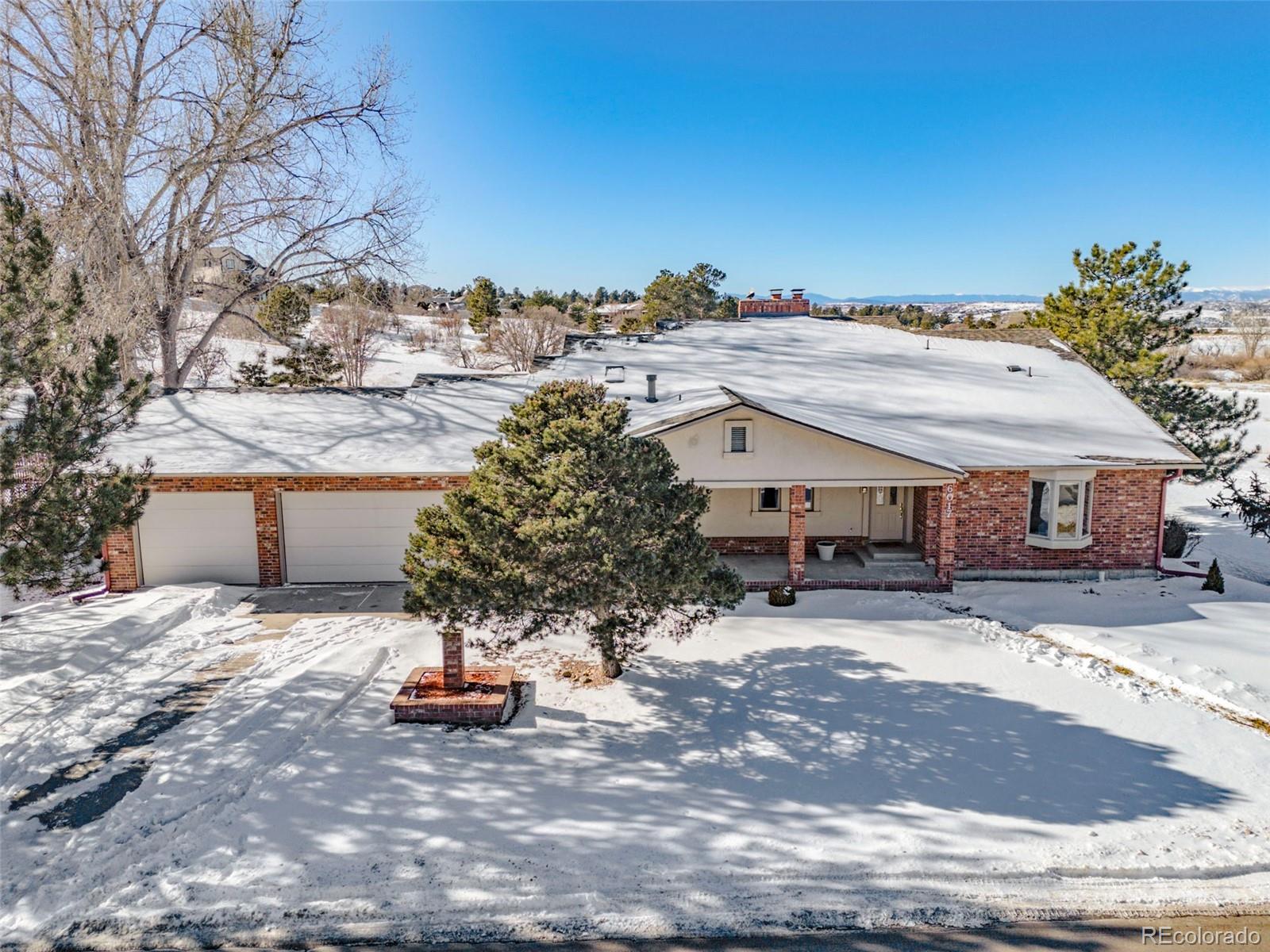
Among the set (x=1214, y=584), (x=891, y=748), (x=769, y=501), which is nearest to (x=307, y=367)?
(x=769, y=501)

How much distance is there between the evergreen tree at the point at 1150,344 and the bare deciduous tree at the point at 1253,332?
164 feet

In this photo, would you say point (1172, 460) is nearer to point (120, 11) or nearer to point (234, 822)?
point (234, 822)

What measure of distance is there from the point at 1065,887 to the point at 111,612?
1307 centimetres

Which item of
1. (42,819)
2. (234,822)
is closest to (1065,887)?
(234,822)

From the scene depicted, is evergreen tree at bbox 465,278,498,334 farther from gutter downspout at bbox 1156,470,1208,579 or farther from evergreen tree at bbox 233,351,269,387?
gutter downspout at bbox 1156,470,1208,579

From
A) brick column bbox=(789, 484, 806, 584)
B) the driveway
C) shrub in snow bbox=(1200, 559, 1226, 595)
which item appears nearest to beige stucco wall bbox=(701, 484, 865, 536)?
brick column bbox=(789, 484, 806, 584)

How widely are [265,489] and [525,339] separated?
86.4 ft

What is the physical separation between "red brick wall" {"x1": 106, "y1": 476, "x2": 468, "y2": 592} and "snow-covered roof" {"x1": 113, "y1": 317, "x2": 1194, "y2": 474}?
308 millimetres

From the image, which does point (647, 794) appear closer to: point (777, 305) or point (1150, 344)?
point (1150, 344)

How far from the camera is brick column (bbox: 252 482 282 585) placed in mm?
13570

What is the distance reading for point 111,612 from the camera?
1191 centimetres

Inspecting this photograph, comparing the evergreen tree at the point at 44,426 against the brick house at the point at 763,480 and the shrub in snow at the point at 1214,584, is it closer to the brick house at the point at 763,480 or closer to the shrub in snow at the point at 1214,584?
the brick house at the point at 763,480

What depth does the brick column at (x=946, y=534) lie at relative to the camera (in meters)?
13.3

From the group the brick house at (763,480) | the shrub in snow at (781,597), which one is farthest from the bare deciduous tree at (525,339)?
the shrub in snow at (781,597)
